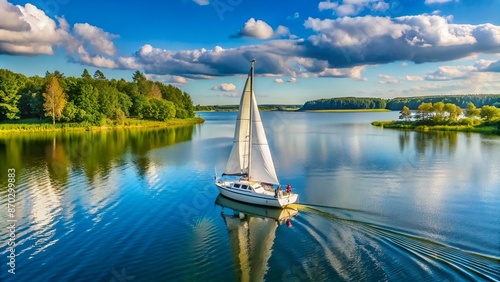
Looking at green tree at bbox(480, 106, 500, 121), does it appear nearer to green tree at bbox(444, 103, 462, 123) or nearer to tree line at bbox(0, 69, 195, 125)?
green tree at bbox(444, 103, 462, 123)

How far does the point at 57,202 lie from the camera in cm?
2694

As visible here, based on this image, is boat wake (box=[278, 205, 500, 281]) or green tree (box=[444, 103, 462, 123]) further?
green tree (box=[444, 103, 462, 123])

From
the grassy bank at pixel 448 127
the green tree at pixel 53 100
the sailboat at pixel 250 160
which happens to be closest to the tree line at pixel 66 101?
the green tree at pixel 53 100

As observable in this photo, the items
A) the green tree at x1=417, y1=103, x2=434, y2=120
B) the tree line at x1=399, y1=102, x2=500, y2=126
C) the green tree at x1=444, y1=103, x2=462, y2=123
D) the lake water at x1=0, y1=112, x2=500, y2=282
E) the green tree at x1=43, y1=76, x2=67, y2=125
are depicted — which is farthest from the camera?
the green tree at x1=417, y1=103, x2=434, y2=120

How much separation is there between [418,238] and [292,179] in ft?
52.5

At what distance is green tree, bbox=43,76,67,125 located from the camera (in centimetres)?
8444

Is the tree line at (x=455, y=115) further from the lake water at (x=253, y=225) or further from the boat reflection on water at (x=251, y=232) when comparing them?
the boat reflection on water at (x=251, y=232)

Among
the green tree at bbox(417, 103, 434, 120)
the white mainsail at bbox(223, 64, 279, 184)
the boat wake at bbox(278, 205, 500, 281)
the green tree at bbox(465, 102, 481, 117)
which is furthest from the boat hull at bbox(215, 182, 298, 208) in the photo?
the green tree at bbox(465, 102, 481, 117)

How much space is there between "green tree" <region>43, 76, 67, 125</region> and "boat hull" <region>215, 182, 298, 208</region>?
240ft

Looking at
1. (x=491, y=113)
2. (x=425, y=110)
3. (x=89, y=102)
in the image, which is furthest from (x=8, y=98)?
(x=491, y=113)

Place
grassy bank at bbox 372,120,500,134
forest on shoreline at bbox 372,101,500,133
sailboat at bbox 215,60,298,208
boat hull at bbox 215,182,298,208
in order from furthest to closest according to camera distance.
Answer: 1. forest on shoreline at bbox 372,101,500,133
2. grassy bank at bbox 372,120,500,134
3. sailboat at bbox 215,60,298,208
4. boat hull at bbox 215,182,298,208

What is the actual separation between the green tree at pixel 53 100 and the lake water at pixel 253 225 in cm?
4802

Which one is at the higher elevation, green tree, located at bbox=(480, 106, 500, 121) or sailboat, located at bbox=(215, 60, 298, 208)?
green tree, located at bbox=(480, 106, 500, 121)
